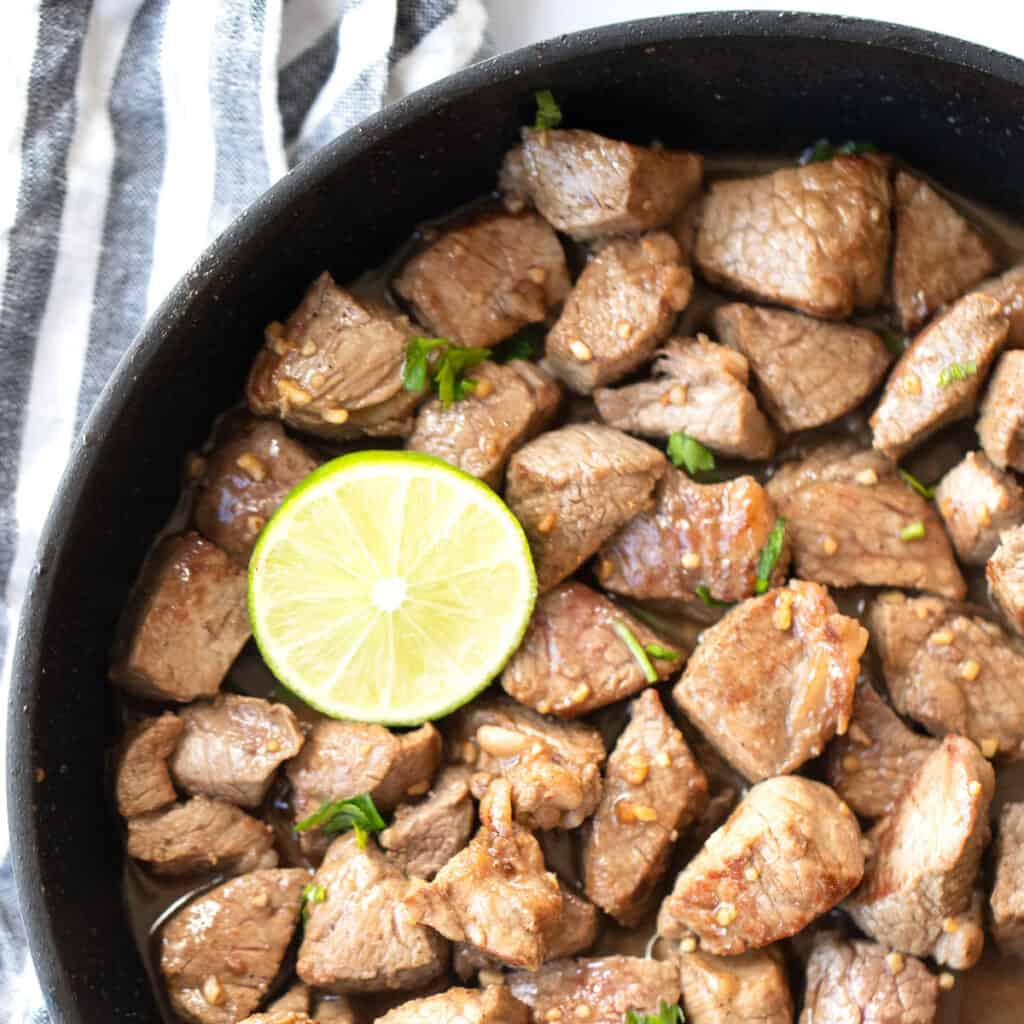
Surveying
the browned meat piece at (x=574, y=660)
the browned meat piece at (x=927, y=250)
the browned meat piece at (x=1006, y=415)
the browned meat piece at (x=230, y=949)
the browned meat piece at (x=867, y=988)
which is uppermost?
the browned meat piece at (x=927, y=250)

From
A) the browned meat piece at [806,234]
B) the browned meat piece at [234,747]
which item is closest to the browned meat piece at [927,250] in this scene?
the browned meat piece at [806,234]

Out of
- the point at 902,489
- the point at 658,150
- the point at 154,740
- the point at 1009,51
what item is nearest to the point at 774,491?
the point at 902,489

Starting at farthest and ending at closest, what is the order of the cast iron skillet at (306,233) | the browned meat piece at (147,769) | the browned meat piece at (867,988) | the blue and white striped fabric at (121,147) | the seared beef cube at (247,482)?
the blue and white striped fabric at (121,147) < the seared beef cube at (247,482) < the browned meat piece at (147,769) < the browned meat piece at (867,988) < the cast iron skillet at (306,233)

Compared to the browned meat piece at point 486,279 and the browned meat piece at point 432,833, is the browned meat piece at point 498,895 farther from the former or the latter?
the browned meat piece at point 486,279

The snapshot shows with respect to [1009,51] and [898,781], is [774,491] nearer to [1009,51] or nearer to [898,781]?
[898,781]

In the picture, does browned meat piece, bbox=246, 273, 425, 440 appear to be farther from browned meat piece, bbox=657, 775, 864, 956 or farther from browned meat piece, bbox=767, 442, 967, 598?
browned meat piece, bbox=657, 775, 864, 956

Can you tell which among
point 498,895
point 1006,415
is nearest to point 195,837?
point 498,895

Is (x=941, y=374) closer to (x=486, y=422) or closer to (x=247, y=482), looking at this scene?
(x=486, y=422)
